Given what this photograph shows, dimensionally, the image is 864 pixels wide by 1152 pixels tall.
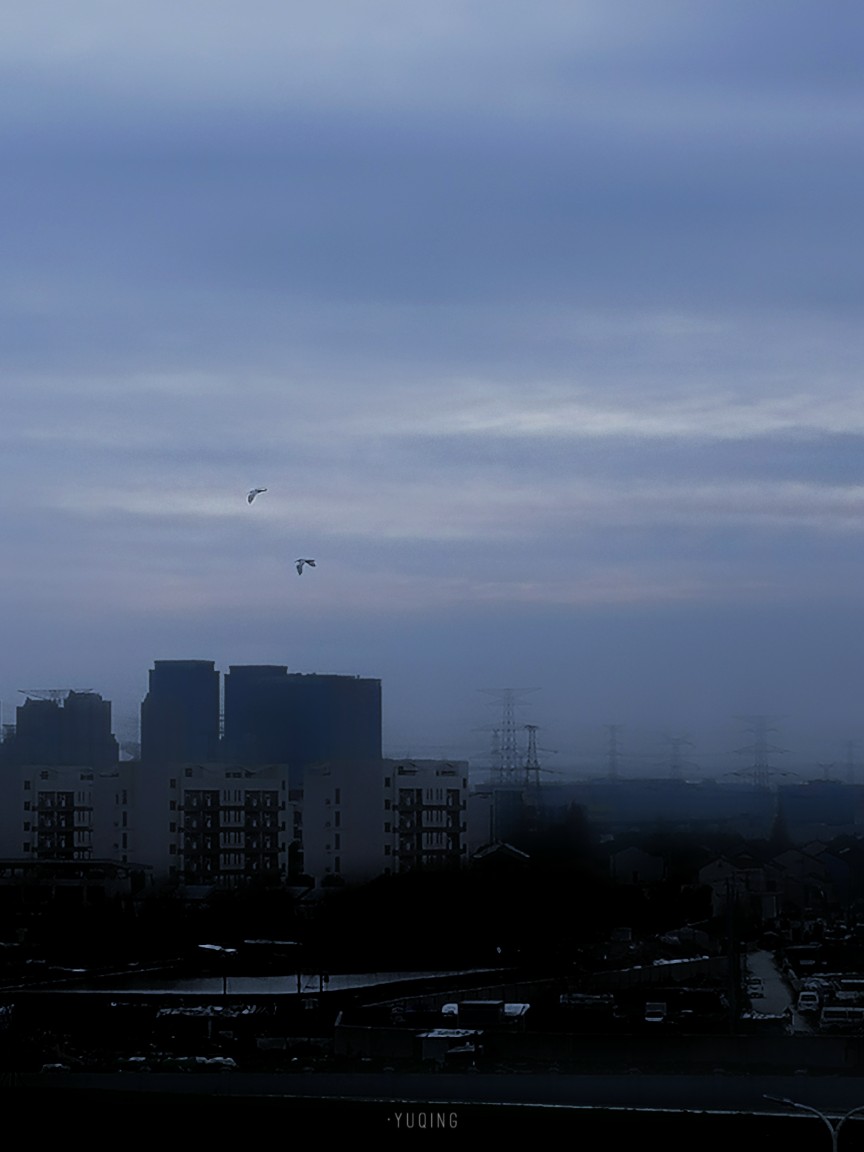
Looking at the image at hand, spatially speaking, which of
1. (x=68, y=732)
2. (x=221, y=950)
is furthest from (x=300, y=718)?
(x=221, y=950)

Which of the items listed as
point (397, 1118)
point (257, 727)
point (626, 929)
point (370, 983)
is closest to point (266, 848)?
point (257, 727)

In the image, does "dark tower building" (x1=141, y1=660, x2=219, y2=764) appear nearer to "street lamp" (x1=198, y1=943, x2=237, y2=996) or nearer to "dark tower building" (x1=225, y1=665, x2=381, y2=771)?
"dark tower building" (x1=225, y1=665, x2=381, y2=771)

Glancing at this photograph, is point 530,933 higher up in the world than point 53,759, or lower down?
lower down

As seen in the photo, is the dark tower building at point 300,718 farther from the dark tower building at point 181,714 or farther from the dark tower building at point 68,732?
the dark tower building at point 68,732

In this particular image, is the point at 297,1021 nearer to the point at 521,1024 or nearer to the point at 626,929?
the point at 521,1024

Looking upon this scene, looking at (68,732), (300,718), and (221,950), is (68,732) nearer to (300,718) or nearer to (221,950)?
(300,718)

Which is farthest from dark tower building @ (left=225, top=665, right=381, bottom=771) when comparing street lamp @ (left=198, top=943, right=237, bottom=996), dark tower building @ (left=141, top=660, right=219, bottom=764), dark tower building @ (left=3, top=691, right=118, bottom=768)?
street lamp @ (left=198, top=943, right=237, bottom=996)
